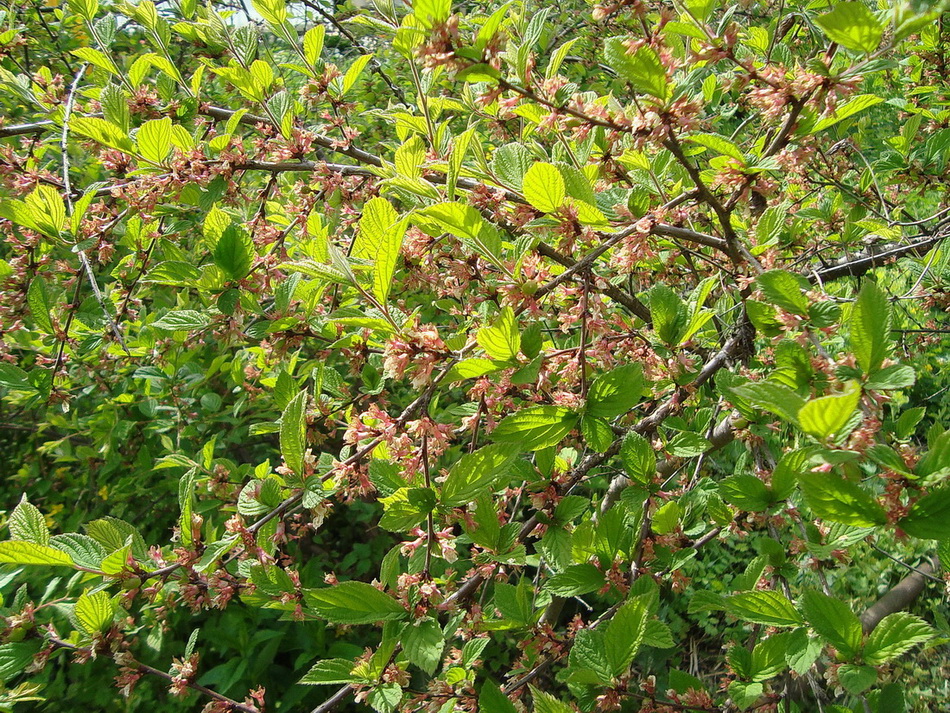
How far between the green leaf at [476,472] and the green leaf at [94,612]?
647 millimetres

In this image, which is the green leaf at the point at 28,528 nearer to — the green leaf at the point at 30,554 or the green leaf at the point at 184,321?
the green leaf at the point at 30,554

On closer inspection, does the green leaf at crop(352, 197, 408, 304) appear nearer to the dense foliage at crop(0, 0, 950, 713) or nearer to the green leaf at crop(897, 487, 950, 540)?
the dense foliage at crop(0, 0, 950, 713)

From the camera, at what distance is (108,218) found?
167 centimetres

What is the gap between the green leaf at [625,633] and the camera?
3.01ft

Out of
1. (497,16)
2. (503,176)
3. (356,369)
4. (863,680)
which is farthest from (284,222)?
(863,680)

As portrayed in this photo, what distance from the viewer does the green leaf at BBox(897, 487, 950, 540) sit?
670 mm

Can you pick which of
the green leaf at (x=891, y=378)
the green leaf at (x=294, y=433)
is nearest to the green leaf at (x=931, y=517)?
the green leaf at (x=891, y=378)

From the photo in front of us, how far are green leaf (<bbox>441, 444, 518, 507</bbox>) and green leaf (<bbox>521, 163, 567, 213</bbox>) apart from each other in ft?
1.17

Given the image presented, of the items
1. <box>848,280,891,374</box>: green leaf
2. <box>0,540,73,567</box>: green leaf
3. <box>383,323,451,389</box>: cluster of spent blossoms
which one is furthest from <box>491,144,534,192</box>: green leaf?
<box>0,540,73,567</box>: green leaf

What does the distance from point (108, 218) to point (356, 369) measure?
939 millimetres

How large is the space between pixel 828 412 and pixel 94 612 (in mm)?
1163

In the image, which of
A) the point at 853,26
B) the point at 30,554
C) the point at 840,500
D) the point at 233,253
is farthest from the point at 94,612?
the point at 853,26

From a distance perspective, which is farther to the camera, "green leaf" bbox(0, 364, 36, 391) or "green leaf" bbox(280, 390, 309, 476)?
"green leaf" bbox(0, 364, 36, 391)

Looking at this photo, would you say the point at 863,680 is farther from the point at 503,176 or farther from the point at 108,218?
the point at 108,218
